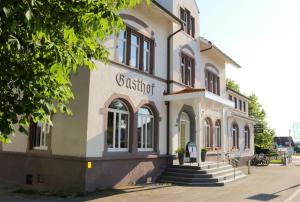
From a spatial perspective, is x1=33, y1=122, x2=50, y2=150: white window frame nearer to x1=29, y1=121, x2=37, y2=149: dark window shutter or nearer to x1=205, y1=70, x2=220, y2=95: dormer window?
x1=29, y1=121, x2=37, y2=149: dark window shutter

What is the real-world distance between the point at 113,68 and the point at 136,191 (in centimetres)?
490

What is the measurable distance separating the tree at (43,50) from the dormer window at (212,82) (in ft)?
60.4

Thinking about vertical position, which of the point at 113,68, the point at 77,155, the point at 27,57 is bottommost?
the point at 77,155

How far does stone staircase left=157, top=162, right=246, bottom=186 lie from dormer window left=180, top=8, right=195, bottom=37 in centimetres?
805

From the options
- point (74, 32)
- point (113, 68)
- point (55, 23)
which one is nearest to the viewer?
point (55, 23)

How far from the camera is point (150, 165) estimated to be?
15.5 metres

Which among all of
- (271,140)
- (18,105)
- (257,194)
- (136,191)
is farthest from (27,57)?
(271,140)

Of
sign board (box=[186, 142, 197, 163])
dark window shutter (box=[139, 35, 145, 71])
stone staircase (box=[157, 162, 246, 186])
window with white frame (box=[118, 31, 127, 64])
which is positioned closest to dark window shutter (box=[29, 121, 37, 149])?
window with white frame (box=[118, 31, 127, 64])

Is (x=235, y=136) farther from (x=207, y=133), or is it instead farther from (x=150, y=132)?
(x=150, y=132)

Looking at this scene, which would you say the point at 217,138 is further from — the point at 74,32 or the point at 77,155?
the point at 74,32

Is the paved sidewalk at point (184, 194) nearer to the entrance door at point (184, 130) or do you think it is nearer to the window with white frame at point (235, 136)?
the entrance door at point (184, 130)

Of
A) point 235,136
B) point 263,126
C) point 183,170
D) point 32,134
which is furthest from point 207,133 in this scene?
point 263,126

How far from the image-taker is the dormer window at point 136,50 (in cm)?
1483

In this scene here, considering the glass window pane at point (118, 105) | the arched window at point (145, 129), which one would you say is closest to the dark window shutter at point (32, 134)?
the glass window pane at point (118, 105)
